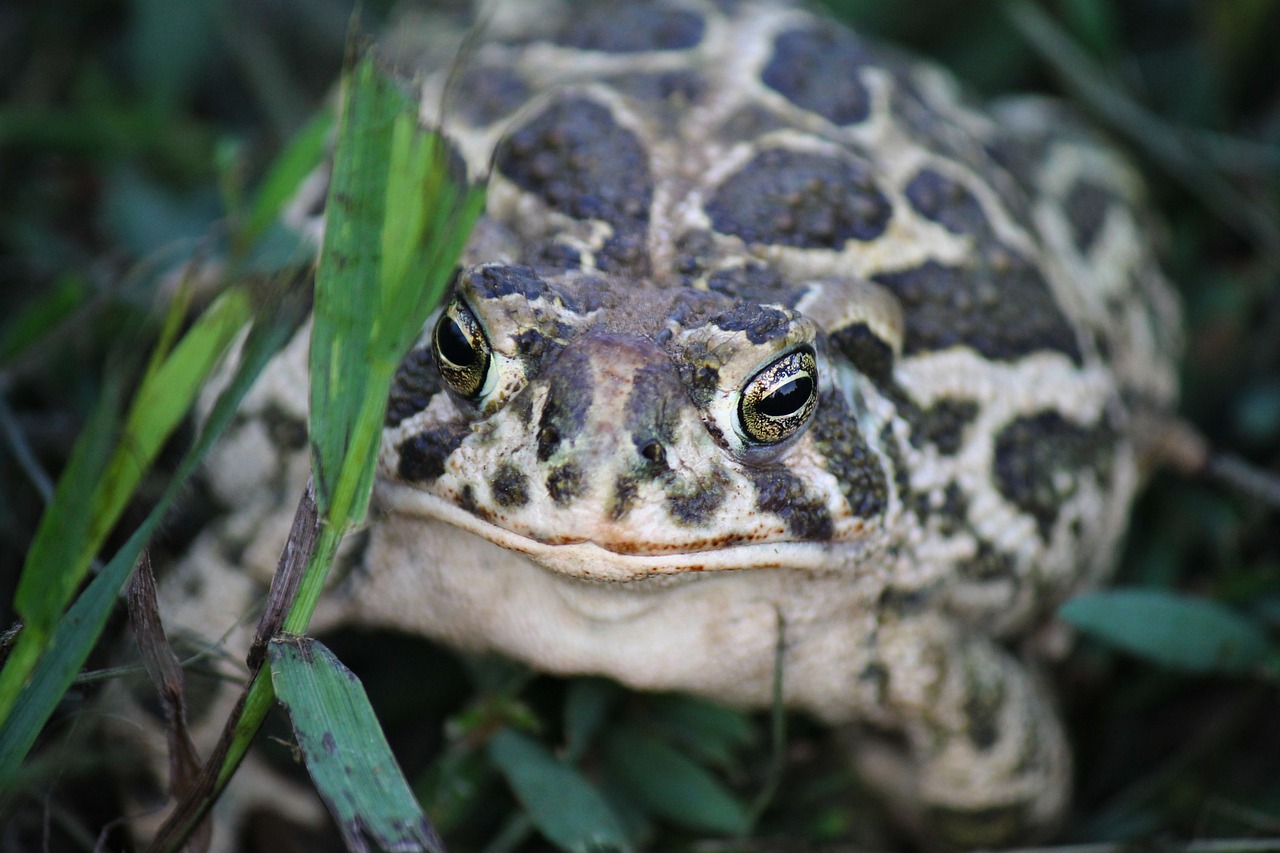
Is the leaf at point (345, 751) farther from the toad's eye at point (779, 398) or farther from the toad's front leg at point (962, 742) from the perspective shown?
the toad's front leg at point (962, 742)

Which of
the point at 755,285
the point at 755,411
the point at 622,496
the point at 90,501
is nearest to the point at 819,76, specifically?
the point at 755,285

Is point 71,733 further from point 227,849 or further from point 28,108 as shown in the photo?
point 28,108

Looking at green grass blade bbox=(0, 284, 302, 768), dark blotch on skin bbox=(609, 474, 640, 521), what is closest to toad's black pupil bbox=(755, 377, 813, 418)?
dark blotch on skin bbox=(609, 474, 640, 521)

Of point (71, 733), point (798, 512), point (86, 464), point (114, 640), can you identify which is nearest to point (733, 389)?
point (798, 512)

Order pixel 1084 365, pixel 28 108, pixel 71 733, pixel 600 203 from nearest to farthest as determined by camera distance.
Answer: pixel 71 733 < pixel 600 203 < pixel 1084 365 < pixel 28 108

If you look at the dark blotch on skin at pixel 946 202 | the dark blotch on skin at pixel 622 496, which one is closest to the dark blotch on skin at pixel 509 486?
the dark blotch on skin at pixel 622 496
